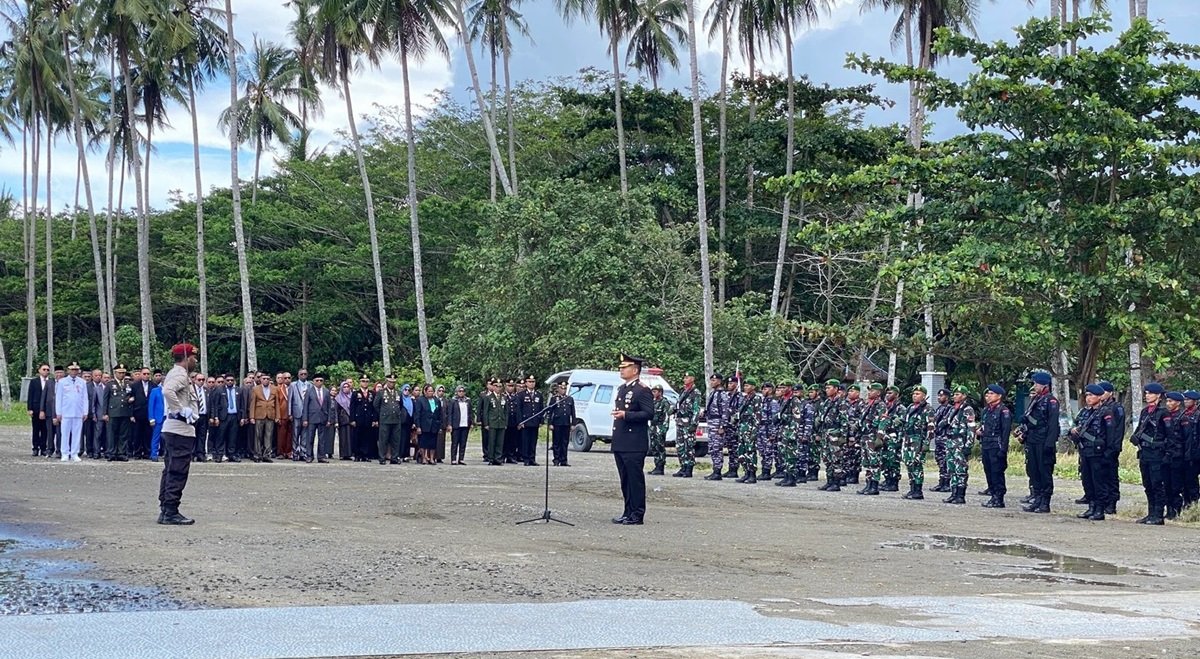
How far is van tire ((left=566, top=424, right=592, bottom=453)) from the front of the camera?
3000 centimetres

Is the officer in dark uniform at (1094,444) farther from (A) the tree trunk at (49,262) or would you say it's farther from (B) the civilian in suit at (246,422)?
(A) the tree trunk at (49,262)

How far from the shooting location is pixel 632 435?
1391 centimetres

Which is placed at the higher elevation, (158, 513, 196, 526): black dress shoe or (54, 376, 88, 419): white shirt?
(54, 376, 88, 419): white shirt

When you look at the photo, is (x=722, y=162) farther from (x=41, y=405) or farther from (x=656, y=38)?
(x=41, y=405)

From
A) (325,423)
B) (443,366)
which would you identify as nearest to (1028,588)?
(325,423)

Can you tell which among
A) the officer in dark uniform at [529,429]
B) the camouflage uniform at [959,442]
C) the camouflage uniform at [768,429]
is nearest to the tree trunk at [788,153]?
the officer in dark uniform at [529,429]

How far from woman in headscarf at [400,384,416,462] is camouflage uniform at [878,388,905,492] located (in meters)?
9.48

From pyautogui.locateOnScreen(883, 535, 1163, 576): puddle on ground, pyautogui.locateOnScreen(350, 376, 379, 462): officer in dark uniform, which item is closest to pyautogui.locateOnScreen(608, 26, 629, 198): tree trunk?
pyautogui.locateOnScreen(350, 376, 379, 462): officer in dark uniform

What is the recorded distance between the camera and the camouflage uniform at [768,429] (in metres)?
21.6

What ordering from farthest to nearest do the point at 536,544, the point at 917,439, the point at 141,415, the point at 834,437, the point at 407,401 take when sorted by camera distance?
1. the point at 407,401
2. the point at 141,415
3. the point at 834,437
4. the point at 917,439
5. the point at 536,544

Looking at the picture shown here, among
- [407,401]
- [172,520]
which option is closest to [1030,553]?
[172,520]

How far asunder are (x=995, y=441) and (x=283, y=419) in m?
12.9

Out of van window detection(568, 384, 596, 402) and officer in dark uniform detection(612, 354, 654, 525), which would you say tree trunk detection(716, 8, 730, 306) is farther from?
officer in dark uniform detection(612, 354, 654, 525)

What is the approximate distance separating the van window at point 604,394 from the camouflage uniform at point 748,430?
7030mm
